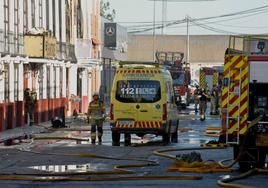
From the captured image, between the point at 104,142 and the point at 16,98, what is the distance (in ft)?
37.5

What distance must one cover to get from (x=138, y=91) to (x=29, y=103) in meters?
12.6

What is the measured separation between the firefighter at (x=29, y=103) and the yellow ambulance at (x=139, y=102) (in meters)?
12.2

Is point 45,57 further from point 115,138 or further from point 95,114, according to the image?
point 115,138

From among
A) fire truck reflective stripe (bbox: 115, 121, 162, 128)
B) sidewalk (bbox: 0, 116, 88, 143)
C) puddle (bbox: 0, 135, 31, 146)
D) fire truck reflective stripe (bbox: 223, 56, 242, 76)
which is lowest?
sidewalk (bbox: 0, 116, 88, 143)

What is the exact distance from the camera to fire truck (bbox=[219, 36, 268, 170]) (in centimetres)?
1772

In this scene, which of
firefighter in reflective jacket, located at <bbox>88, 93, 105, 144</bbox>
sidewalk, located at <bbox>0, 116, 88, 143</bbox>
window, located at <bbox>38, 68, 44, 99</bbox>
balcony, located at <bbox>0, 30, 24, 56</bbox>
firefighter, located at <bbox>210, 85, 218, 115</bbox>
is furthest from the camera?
firefighter, located at <bbox>210, 85, 218, 115</bbox>

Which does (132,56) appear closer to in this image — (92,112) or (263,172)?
(92,112)

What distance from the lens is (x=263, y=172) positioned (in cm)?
1752

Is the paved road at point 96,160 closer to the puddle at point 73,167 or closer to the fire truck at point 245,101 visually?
the puddle at point 73,167

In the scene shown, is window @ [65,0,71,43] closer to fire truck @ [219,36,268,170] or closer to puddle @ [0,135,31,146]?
puddle @ [0,135,31,146]

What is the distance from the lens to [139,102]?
2706 cm

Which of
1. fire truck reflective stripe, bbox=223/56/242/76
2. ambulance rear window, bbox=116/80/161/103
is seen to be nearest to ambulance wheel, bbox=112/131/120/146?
ambulance rear window, bbox=116/80/161/103

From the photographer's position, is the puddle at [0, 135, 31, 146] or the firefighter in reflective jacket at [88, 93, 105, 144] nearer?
the firefighter in reflective jacket at [88, 93, 105, 144]

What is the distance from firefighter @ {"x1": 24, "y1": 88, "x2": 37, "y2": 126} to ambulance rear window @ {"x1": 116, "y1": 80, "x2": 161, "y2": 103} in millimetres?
12222
